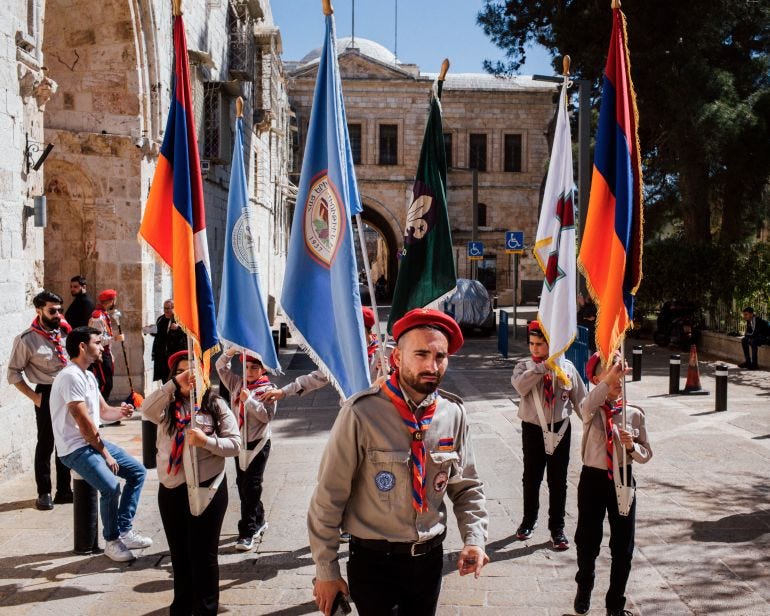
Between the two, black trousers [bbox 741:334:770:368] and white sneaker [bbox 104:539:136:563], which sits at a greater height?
black trousers [bbox 741:334:770:368]

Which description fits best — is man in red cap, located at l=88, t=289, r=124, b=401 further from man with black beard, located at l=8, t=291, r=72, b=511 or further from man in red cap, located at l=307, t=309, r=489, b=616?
man in red cap, located at l=307, t=309, r=489, b=616

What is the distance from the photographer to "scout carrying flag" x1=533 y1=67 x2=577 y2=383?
7082 mm

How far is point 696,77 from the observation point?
21.1 meters

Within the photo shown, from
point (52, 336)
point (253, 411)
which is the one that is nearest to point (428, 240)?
point (253, 411)

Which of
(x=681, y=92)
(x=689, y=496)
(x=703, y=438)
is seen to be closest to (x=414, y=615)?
(x=689, y=496)

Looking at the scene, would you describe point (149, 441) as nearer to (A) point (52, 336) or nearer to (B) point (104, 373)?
(A) point (52, 336)

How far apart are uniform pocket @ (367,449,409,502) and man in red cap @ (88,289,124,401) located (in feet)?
20.4

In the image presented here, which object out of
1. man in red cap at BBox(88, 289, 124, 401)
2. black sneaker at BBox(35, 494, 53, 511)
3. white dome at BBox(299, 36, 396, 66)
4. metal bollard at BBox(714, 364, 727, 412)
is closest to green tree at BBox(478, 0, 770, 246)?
metal bollard at BBox(714, 364, 727, 412)

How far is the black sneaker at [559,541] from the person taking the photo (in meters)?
6.46

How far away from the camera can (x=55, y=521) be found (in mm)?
7152

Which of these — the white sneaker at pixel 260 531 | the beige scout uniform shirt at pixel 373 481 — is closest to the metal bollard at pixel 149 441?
the white sneaker at pixel 260 531

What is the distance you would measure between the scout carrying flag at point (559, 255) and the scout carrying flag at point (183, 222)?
2874mm

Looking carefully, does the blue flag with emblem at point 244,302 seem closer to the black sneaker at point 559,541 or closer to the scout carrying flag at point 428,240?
the scout carrying flag at point 428,240

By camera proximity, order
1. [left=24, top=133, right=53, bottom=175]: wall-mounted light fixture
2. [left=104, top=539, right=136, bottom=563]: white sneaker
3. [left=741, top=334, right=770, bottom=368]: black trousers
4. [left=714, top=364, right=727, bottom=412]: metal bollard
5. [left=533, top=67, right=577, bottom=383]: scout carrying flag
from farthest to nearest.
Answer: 1. [left=741, top=334, right=770, bottom=368]: black trousers
2. [left=714, top=364, right=727, bottom=412]: metal bollard
3. [left=24, top=133, right=53, bottom=175]: wall-mounted light fixture
4. [left=533, top=67, right=577, bottom=383]: scout carrying flag
5. [left=104, top=539, right=136, bottom=563]: white sneaker
